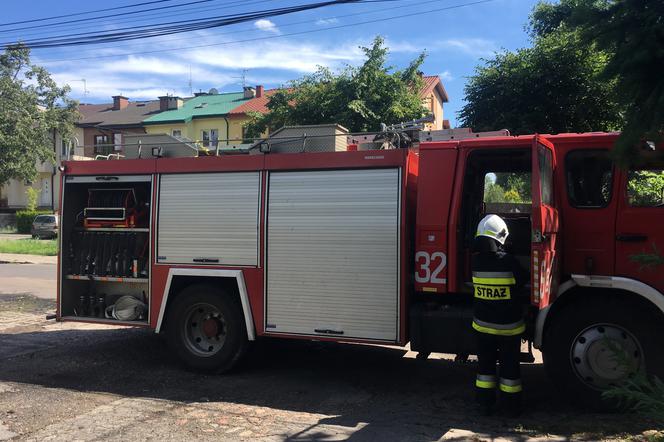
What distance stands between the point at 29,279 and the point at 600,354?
1439 cm

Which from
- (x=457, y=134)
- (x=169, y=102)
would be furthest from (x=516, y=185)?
(x=169, y=102)

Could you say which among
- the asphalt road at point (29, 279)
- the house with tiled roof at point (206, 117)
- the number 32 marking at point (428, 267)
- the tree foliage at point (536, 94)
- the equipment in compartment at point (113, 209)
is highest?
the house with tiled roof at point (206, 117)

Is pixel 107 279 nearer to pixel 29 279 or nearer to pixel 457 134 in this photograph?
pixel 457 134

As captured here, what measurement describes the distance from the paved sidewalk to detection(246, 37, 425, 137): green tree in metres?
10.0

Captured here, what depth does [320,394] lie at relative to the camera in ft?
17.5

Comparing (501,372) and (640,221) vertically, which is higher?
(640,221)

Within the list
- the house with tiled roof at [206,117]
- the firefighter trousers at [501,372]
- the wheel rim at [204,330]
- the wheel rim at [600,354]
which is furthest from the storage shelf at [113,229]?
the house with tiled roof at [206,117]

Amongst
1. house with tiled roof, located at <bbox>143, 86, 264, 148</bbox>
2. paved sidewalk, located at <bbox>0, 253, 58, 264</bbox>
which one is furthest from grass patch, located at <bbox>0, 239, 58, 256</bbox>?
house with tiled roof, located at <bbox>143, 86, 264, 148</bbox>

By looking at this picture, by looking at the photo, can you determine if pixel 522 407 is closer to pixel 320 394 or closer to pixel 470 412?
pixel 470 412

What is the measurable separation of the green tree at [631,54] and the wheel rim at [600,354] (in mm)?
1838

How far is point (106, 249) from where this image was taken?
257 inches

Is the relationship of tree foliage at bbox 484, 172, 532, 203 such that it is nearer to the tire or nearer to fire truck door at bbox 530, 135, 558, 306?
fire truck door at bbox 530, 135, 558, 306

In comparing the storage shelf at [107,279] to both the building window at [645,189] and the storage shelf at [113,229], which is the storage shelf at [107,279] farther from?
the building window at [645,189]

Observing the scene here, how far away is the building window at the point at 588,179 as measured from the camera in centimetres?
482
